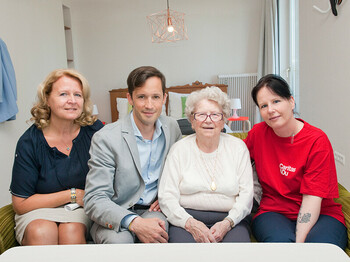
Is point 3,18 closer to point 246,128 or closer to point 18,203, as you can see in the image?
point 18,203

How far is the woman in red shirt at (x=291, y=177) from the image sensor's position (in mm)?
1270

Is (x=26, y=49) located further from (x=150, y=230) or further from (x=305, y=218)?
(x=305, y=218)

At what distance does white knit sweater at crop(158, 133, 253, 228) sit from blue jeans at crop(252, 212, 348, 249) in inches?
4.1

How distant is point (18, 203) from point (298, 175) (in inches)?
52.0

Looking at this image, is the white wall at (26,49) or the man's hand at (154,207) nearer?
the man's hand at (154,207)

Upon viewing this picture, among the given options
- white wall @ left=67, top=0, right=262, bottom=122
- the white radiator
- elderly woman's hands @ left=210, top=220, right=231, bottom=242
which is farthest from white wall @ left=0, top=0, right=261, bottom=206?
elderly woman's hands @ left=210, top=220, right=231, bottom=242

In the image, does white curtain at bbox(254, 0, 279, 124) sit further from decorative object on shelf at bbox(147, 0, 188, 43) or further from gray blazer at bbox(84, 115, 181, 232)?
gray blazer at bbox(84, 115, 181, 232)

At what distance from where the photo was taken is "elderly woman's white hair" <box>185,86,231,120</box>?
1478 millimetres

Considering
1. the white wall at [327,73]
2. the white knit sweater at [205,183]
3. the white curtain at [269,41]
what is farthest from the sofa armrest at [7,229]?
the white curtain at [269,41]

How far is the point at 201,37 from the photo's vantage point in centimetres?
551

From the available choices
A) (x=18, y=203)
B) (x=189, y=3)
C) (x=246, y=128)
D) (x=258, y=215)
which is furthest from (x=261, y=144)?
(x=189, y=3)

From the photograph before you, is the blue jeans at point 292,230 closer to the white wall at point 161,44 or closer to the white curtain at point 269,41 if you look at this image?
the white curtain at point 269,41

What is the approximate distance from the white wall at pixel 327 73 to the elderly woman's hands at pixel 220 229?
153cm

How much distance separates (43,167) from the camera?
1.49 metres
